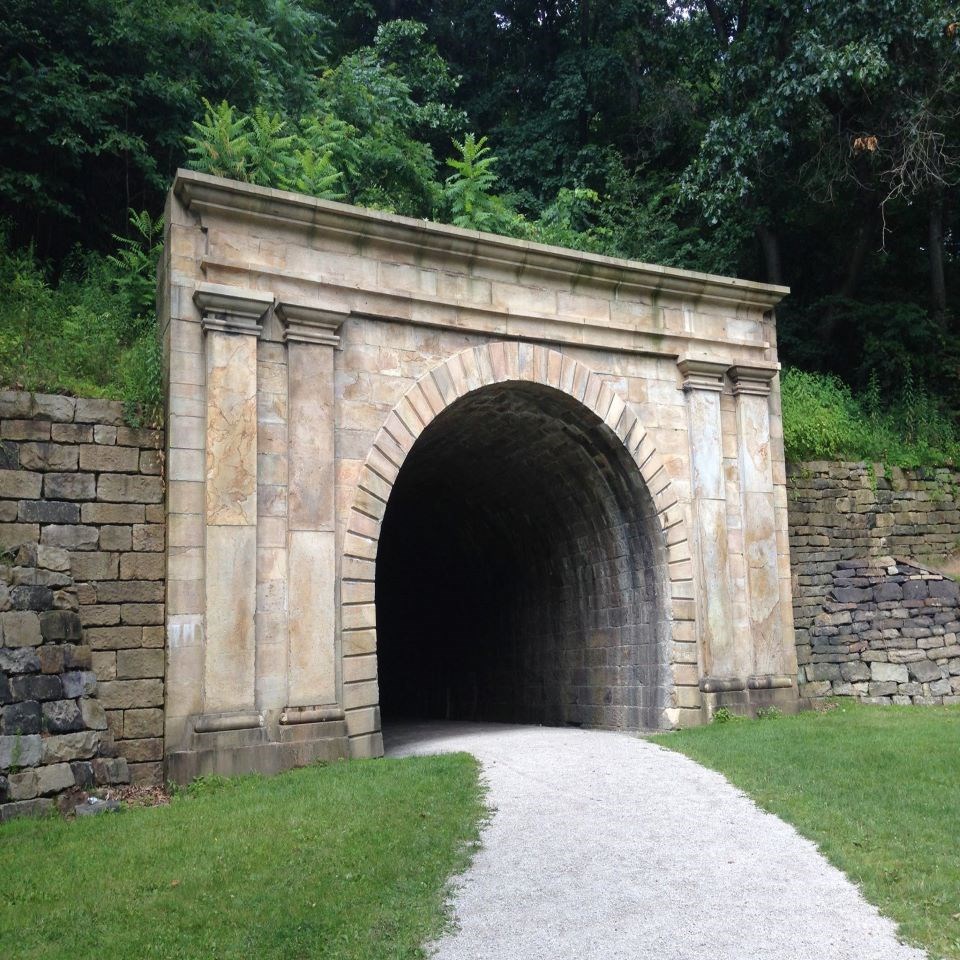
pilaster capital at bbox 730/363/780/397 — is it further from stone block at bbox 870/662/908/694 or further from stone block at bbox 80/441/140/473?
stone block at bbox 80/441/140/473

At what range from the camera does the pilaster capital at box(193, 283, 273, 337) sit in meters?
9.59

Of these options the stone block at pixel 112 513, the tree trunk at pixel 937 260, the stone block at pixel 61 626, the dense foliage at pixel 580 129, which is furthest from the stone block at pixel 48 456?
the tree trunk at pixel 937 260

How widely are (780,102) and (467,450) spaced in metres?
7.91

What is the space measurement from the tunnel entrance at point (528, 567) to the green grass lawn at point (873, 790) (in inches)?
79.6

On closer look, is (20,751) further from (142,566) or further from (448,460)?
(448,460)

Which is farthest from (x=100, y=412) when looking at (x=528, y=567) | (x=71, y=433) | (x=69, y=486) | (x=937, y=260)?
(x=937, y=260)

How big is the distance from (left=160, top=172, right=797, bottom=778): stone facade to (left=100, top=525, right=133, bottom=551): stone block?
0.40m

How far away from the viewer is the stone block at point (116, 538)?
358 inches

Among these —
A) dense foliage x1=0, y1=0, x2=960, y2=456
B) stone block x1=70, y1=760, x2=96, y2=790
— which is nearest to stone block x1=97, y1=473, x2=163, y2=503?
stone block x1=70, y1=760, x2=96, y2=790

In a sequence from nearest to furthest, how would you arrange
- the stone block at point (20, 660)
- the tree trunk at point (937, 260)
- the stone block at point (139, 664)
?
the stone block at point (20, 660)
the stone block at point (139, 664)
the tree trunk at point (937, 260)

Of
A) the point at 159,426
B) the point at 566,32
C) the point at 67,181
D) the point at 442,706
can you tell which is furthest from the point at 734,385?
the point at 566,32

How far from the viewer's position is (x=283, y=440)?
9844 millimetres

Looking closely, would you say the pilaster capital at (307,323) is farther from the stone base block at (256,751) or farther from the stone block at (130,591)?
the stone base block at (256,751)

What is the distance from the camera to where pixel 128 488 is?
30.5 ft
